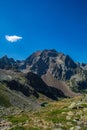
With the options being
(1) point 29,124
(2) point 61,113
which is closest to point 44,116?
(2) point 61,113

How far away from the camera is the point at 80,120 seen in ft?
130

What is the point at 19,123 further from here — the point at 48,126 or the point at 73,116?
the point at 73,116

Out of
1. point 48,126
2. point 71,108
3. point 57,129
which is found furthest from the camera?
point 71,108

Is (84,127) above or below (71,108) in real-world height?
below

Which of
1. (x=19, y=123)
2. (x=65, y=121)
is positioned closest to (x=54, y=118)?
(x=65, y=121)

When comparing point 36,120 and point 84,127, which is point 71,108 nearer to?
point 36,120

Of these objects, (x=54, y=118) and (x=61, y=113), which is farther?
(x=61, y=113)

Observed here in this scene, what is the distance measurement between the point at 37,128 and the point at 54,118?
5.37 metres

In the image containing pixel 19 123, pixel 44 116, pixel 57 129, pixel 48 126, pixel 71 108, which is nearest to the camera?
pixel 57 129

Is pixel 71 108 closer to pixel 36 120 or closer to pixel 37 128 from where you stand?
pixel 36 120

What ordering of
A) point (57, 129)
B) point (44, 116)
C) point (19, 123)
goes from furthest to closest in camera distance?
point (44, 116) < point (19, 123) < point (57, 129)

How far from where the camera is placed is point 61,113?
44594 mm

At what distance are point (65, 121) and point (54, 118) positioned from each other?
2.41 m

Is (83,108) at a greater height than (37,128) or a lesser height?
greater
